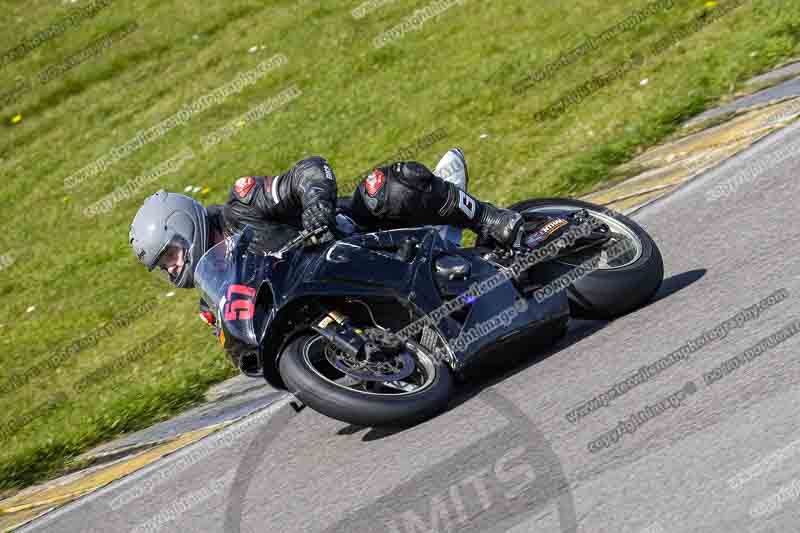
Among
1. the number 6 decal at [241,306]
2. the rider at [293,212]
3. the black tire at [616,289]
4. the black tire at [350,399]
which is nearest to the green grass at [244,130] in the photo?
the rider at [293,212]

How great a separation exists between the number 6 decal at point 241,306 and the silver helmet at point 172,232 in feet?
1.96

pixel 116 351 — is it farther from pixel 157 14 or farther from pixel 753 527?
pixel 157 14

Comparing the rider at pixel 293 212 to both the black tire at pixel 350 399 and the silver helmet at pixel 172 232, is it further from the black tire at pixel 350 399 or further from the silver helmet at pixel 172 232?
the black tire at pixel 350 399

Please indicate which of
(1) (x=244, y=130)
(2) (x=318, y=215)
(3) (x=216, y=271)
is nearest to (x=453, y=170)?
(2) (x=318, y=215)

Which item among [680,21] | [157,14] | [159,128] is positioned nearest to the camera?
[680,21]

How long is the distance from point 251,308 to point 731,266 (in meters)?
2.58

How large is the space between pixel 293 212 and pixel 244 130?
32.6 ft

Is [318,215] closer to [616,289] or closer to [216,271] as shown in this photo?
[216,271]

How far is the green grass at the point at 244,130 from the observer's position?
8.89 meters

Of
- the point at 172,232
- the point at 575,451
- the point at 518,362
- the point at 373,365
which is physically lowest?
the point at 518,362

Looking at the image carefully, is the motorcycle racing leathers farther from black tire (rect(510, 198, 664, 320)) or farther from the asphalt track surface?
the asphalt track surface

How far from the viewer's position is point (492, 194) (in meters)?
9.67

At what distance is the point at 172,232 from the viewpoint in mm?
5117

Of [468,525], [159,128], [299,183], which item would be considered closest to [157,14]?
[159,128]
